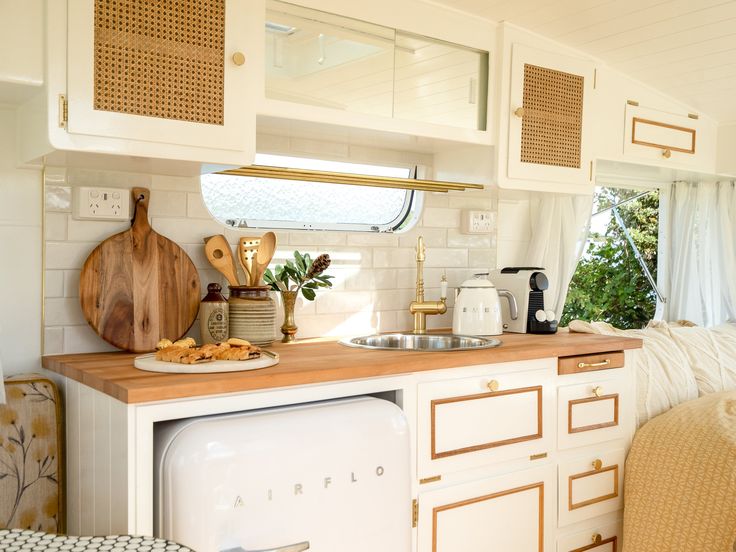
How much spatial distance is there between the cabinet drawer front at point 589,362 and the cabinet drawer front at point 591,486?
313 mm

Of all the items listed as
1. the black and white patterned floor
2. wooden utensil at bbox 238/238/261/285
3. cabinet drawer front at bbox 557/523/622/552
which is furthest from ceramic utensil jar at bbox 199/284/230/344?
cabinet drawer front at bbox 557/523/622/552

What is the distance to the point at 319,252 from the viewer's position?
2.70m

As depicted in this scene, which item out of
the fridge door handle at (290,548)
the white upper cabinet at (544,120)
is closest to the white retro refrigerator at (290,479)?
the fridge door handle at (290,548)

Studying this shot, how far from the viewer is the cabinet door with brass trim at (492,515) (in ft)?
7.12

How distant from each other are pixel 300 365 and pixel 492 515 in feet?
2.70

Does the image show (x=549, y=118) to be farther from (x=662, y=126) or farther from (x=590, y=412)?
(x=590, y=412)

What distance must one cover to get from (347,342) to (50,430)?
958 mm

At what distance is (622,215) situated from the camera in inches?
163

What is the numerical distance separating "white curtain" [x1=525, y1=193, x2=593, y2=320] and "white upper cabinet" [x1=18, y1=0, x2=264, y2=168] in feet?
5.52

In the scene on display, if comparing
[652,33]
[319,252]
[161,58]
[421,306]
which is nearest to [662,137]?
[652,33]

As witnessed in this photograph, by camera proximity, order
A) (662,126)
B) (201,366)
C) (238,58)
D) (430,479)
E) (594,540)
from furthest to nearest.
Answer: (662,126)
(594,540)
(430,479)
(238,58)
(201,366)

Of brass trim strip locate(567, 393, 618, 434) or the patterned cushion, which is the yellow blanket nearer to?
brass trim strip locate(567, 393, 618, 434)

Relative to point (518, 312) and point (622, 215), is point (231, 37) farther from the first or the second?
point (622, 215)

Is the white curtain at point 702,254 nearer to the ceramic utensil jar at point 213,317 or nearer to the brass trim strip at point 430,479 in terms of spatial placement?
the brass trim strip at point 430,479
